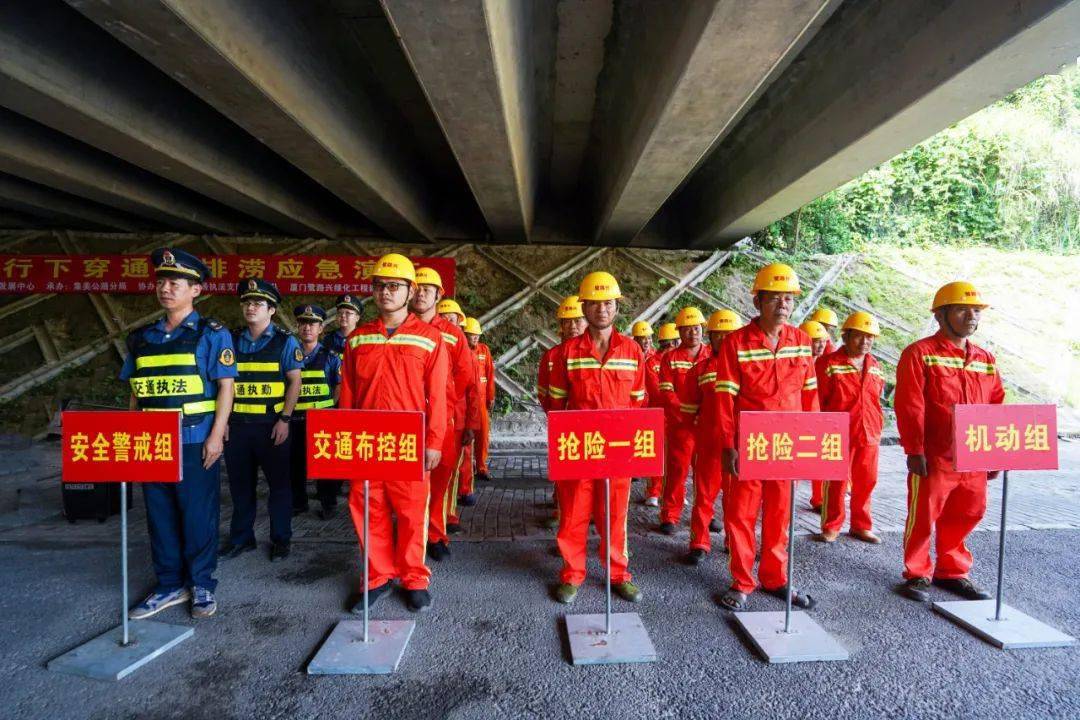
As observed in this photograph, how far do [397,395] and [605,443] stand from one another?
1292mm

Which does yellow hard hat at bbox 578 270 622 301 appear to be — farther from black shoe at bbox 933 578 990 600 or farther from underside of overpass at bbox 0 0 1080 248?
black shoe at bbox 933 578 990 600

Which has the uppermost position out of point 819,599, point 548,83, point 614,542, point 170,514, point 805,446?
point 548,83

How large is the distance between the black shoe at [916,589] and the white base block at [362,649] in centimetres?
318

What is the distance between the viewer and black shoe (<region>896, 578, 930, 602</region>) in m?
3.21

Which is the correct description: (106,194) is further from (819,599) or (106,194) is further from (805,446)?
(819,599)

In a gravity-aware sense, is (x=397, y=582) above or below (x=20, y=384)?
below

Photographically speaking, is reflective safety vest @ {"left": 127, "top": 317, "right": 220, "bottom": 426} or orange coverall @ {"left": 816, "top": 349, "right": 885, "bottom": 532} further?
orange coverall @ {"left": 816, "top": 349, "right": 885, "bottom": 532}

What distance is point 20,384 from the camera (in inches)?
369

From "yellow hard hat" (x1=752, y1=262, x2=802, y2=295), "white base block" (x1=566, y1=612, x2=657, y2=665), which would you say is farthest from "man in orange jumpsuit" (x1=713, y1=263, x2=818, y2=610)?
"white base block" (x1=566, y1=612, x2=657, y2=665)

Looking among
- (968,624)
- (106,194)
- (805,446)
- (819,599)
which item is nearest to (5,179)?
(106,194)

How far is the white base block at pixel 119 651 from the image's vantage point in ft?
7.95

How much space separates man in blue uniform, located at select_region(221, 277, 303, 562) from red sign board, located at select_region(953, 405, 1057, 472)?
4.43 metres

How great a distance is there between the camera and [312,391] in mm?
4566

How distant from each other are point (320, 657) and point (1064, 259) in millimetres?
17607
